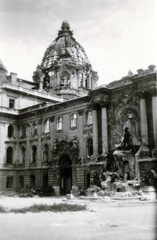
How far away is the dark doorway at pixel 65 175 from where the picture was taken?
41219 millimetres

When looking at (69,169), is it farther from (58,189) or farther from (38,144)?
(38,144)

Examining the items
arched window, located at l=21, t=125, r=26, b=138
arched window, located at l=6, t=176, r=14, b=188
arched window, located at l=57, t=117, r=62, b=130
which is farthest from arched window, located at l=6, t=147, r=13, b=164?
arched window, located at l=57, t=117, r=62, b=130

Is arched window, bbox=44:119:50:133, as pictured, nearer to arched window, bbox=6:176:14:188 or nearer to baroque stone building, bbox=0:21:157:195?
baroque stone building, bbox=0:21:157:195

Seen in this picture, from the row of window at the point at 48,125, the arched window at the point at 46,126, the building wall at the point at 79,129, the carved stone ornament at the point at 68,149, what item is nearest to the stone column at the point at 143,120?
the building wall at the point at 79,129

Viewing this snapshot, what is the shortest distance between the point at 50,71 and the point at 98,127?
3136 cm

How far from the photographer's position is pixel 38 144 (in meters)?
45.9

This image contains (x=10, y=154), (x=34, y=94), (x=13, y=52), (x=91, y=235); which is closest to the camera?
(x=91, y=235)

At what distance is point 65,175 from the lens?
137 ft

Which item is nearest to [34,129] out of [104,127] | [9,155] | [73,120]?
[9,155]

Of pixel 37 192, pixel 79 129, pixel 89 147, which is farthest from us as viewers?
pixel 79 129

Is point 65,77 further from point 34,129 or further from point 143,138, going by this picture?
point 143,138

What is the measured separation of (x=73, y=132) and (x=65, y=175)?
244 inches

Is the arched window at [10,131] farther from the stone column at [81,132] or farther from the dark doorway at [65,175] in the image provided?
the stone column at [81,132]

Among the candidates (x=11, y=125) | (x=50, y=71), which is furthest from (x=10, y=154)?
(x=50, y=71)
